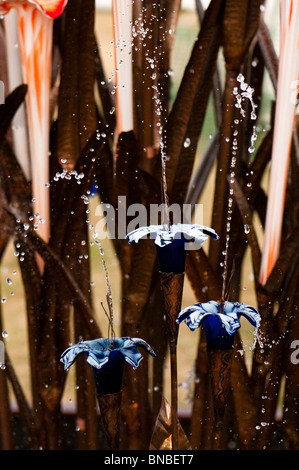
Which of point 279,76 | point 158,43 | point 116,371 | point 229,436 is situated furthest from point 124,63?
point 229,436

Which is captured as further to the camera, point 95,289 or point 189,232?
point 95,289

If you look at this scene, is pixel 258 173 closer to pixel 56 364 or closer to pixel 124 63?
pixel 124 63

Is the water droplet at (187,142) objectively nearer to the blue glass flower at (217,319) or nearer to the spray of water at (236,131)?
the spray of water at (236,131)

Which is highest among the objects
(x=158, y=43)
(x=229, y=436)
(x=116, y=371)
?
(x=158, y=43)

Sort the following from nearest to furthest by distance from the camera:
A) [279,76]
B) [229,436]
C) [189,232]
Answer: [189,232], [279,76], [229,436]

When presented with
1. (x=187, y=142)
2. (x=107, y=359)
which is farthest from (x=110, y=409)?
(x=187, y=142)

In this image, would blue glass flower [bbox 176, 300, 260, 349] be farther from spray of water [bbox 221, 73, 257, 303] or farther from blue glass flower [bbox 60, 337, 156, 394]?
spray of water [bbox 221, 73, 257, 303]

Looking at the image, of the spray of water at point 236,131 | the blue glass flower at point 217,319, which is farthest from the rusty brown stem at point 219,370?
the spray of water at point 236,131
